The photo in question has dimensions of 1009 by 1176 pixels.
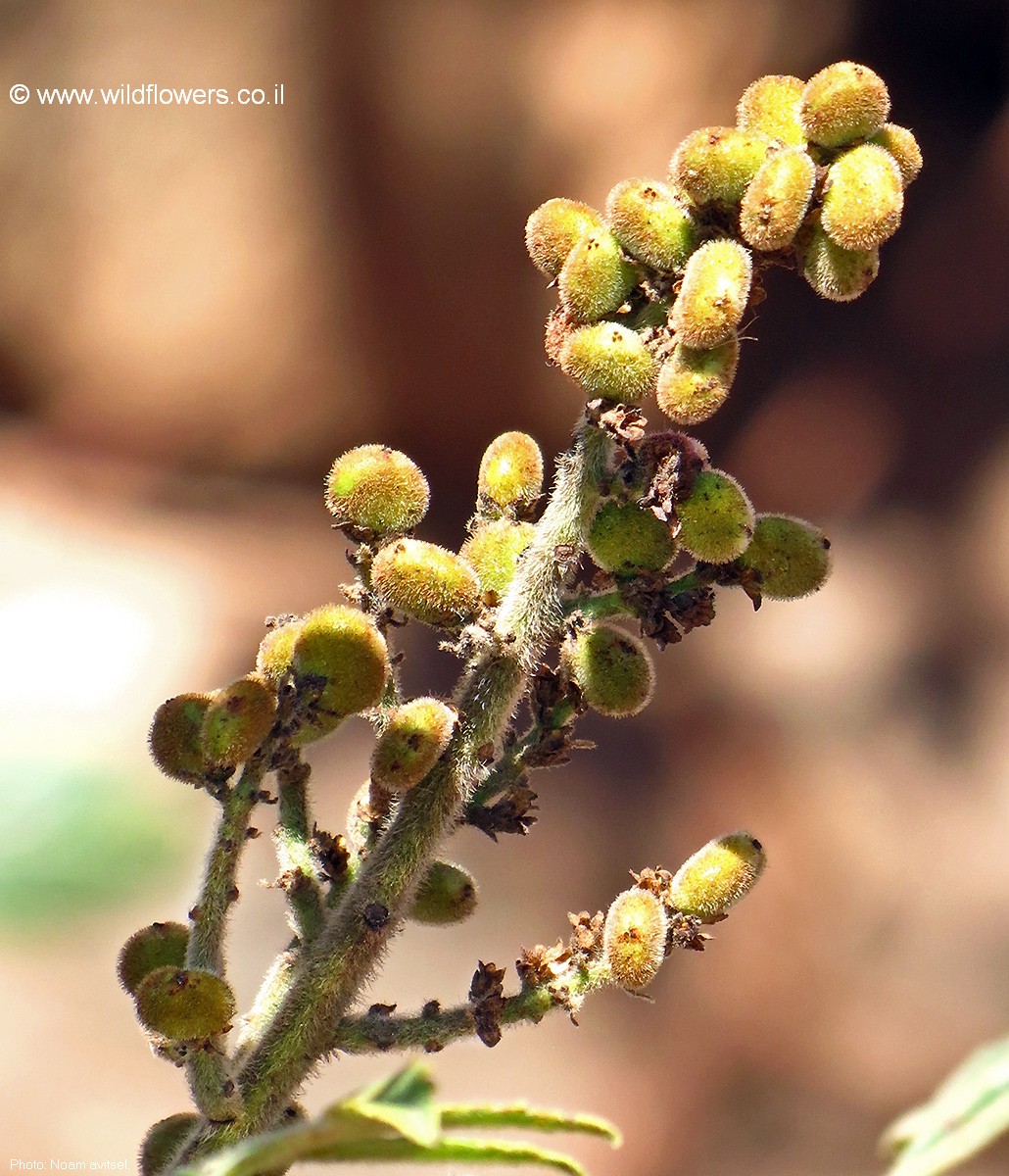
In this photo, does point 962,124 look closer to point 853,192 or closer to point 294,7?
point 294,7

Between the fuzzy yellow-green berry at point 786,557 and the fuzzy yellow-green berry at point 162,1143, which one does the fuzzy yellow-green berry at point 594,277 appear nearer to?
the fuzzy yellow-green berry at point 786,557

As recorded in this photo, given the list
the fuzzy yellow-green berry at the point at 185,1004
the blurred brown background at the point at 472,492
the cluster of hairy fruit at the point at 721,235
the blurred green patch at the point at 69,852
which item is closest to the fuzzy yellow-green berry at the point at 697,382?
the cluster of hairy fruit at the point at 721,235

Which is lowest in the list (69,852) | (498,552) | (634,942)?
(634,942)

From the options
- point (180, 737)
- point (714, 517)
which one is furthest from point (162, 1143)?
point (714, 517)

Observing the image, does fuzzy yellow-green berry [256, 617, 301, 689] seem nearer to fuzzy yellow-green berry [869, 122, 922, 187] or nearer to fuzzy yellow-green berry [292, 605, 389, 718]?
fuzzy yellow-green berry [292, 605, 389, 718]

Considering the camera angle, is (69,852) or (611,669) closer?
(611,669)

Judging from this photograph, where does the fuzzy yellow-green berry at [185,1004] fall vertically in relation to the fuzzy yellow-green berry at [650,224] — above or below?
below

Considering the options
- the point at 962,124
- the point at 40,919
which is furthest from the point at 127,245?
the point at 962,124

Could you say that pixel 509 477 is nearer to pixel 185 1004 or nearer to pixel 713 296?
pixel 713 296
